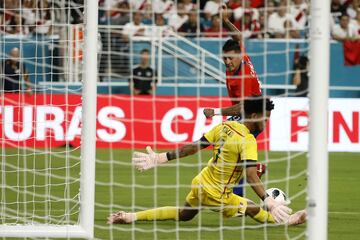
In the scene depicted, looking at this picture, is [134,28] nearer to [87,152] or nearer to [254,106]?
[254,106]

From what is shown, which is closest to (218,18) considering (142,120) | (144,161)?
(142,120)

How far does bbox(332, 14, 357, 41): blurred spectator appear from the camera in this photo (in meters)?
23.2

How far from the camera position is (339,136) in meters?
19.5

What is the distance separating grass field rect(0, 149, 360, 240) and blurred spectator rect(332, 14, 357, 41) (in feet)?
15.2

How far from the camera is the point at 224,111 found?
33.8 feet

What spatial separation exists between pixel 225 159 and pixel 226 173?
141 millimetres

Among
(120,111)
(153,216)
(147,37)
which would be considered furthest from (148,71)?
(153,216)

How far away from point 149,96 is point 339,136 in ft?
12.5

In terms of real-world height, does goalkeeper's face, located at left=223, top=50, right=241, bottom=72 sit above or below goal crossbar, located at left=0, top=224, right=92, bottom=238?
above

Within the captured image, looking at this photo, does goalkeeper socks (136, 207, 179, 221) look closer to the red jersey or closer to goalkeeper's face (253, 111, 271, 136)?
goalkeeper's face (253, 111, 271, 136)

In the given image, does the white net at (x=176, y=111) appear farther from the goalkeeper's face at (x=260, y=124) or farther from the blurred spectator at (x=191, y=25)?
the goalkeeper's face at (x=260, y=124)

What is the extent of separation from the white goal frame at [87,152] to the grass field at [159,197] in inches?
23.4

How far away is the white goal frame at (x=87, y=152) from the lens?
857 centimetres

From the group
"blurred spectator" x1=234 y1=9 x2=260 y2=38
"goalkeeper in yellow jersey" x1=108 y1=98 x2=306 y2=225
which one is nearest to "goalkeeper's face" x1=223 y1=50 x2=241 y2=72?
"goalkeeper in yellow jersey" x1=108 y1=98 x2=306 y2=225
